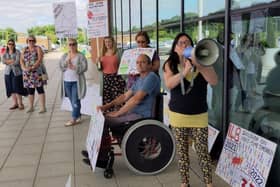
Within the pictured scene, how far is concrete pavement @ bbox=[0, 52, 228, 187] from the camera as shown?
4078mm

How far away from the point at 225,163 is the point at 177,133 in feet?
2.32

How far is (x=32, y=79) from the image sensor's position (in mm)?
7820

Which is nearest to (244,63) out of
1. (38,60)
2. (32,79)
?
(38,60)

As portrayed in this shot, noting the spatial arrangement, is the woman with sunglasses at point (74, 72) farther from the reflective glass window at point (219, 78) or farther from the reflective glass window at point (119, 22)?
the reflective glass window at point (119, 22)

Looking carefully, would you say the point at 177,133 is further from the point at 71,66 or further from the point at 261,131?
the point at 71,66

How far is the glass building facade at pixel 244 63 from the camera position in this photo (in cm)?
369

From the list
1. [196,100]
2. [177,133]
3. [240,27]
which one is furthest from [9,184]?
[240,27]

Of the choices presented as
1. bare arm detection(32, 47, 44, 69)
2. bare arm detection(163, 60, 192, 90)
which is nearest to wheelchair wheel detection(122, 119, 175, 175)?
bare arm detection(163, 60, 192, 90)

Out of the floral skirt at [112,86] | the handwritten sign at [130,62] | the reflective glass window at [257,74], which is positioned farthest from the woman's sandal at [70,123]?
the reflective glass window at [257,74]

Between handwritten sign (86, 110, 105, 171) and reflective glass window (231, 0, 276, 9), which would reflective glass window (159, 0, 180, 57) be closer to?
reflective glass window (231, 0, 276, 9)

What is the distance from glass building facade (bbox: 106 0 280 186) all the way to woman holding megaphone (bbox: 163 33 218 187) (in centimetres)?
75

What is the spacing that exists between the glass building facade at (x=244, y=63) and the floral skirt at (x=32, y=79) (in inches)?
139

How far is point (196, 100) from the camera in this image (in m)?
3.37

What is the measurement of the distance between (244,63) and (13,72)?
5591 mm
